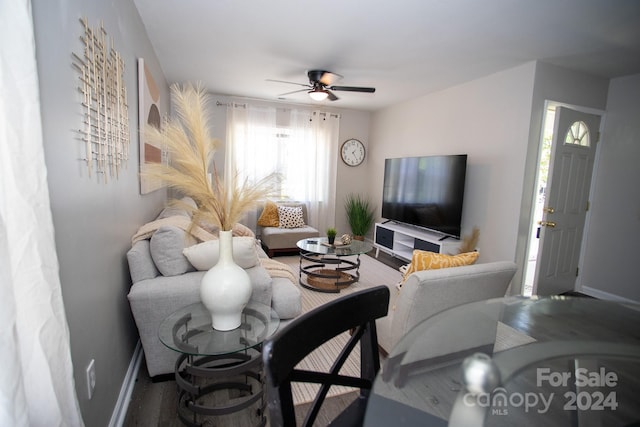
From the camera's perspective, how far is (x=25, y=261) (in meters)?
0.70

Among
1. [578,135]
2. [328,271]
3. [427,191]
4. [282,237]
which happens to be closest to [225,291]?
[328,271]

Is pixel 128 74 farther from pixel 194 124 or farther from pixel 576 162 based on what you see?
pixel 576 162

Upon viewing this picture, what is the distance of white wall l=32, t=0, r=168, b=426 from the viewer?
3.13ft

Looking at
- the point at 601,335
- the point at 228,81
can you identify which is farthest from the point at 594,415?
the point at 228,81

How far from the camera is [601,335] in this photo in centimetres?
112

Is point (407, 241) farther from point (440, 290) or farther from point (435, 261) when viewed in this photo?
point (440, 290)

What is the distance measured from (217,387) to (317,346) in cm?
118

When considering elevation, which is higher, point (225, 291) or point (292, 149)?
point (292, 149)

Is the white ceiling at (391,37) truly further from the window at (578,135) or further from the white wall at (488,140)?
the window at (578,135)

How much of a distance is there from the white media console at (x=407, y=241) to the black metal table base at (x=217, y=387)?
2575 millimetres

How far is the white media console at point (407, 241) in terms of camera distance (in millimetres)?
3588

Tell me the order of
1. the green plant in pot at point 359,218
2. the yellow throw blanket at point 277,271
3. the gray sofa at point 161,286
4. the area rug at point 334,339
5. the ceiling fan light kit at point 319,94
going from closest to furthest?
the gray sofa at point 161,286
the area rug at point 334,339
the yellow throw blanket at point 277,271
the ceiling fan light kit at point 319,94
the green plant in pot at point 359,218

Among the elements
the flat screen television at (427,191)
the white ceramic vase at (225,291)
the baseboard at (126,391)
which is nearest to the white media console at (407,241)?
the flat screen television at (427,191)

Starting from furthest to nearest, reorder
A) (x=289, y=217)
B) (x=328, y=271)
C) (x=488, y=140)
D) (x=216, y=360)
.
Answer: (x=289, y=217), (x=328, y=271), (x=488, y=140), (x=216, y=360)
